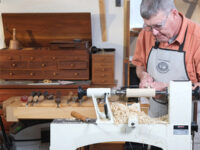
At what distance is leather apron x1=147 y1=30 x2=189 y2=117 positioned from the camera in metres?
2.08

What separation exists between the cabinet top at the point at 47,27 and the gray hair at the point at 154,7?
172cm

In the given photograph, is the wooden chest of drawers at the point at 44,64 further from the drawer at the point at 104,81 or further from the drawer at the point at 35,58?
the drawer at the point at 104,81

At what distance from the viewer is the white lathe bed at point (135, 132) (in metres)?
1.29

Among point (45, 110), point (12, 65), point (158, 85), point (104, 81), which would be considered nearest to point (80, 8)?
point (104, 81)

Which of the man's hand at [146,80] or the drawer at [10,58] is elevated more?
the drawer at [10,58]

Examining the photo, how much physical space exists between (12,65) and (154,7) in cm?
236

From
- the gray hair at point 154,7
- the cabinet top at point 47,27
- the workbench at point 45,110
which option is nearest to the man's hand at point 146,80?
the workbench at point 45,110

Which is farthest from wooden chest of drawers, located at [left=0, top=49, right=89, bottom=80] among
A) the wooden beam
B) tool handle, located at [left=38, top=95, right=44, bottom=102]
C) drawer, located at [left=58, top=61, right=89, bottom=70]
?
tool handle, located at [left=38, top=95, right=44, bottom=102]

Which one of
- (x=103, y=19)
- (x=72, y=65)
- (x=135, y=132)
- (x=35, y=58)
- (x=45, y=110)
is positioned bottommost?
(x=45, y=110)

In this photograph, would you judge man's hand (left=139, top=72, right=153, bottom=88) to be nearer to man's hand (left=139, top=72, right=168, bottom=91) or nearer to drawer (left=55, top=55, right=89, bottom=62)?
man's hand (left=139, top=72, right=168, bottom=91)

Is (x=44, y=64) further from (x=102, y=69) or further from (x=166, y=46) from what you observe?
(x=166, y=46)

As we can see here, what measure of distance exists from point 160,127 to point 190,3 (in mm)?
2342

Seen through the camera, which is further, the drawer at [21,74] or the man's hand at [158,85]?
the drawer at [21,74]

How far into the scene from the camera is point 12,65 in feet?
11.7
